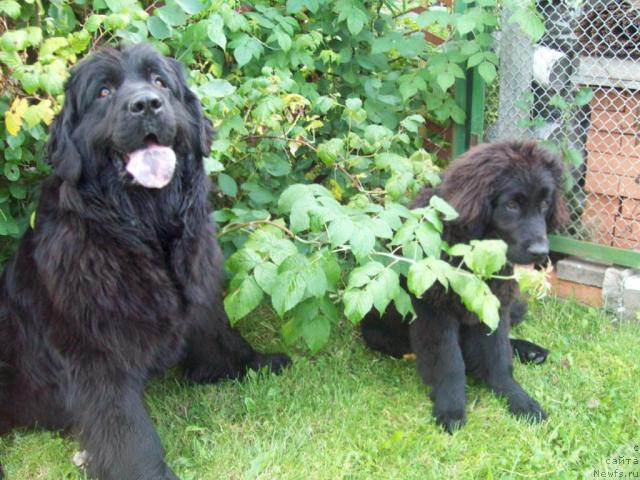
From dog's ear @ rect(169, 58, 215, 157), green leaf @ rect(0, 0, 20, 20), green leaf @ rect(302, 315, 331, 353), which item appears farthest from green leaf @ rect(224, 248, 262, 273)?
green leaf @ rect(0, 0, 20, 20)

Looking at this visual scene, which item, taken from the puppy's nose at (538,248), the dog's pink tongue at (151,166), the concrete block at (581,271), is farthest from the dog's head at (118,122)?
the concrete block at (581,271)

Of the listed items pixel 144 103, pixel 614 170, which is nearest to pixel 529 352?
pixel 614 170

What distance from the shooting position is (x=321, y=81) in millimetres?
4078

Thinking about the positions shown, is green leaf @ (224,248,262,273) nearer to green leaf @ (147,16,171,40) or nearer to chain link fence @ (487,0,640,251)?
green leaf @ (147,16,171,40)

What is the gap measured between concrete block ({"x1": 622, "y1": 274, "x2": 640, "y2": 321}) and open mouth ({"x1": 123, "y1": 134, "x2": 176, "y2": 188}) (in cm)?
246

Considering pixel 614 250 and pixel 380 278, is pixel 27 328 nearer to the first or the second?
pixel 380 278

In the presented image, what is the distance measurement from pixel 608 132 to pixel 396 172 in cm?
140

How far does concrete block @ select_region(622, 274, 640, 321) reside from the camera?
3.74 metres

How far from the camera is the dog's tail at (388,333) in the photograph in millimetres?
3293

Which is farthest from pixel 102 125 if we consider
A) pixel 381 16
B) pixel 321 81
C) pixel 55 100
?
pixel 381 16

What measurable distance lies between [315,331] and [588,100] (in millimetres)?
1917

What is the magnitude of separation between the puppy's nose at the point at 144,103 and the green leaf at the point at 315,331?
38.8 inches

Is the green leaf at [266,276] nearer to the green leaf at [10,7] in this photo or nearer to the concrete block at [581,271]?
the green leaf at [10,7]

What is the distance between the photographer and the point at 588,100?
372 cm
